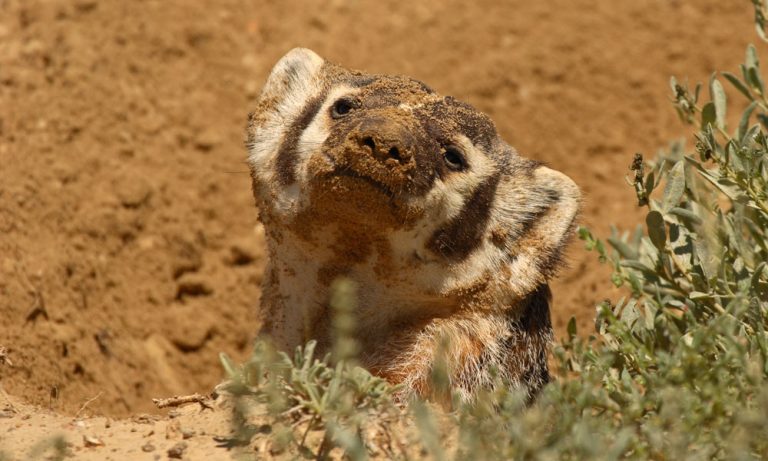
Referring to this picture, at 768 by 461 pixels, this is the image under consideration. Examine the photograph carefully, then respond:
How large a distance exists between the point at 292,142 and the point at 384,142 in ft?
2.82

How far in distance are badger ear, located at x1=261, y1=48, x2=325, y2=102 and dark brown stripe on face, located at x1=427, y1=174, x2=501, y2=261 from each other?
95 cm

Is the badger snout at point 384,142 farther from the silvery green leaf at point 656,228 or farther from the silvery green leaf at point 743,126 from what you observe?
the silvery green leaf at point 743,126

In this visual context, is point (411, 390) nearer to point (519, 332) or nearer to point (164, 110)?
point (519, 332)

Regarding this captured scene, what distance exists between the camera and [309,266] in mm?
4293

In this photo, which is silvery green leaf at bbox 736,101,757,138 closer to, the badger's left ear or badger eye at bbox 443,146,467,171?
the badger's left ear

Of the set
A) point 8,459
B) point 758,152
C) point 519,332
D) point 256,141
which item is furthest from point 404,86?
point 8,459

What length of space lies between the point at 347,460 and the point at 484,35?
5580 millimetres

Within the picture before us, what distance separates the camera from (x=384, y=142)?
3451mm

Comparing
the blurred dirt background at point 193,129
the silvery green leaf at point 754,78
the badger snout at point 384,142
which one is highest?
the badger snout at point 384,142

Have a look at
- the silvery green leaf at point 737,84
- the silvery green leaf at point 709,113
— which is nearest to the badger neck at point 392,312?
the silvery green leaf at point 709,113

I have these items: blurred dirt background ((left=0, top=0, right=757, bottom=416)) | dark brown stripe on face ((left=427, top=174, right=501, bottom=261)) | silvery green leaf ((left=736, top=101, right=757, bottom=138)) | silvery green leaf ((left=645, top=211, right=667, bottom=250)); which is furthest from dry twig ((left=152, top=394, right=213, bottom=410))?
silvery green leaf ((left=736, top=101, right=757, bottom=138))

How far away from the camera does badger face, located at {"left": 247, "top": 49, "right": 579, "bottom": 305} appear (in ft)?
11.8

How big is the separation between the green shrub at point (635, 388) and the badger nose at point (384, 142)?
567 mm

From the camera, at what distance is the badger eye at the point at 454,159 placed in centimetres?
407
